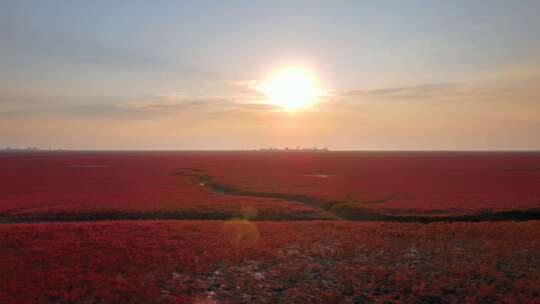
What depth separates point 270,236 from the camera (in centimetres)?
2095

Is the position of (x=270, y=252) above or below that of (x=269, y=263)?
above

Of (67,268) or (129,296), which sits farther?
(67,268)

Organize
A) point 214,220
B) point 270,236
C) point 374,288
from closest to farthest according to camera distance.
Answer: point 374,288 → point 270,236 → point 214,220

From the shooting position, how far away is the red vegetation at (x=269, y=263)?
42.7 feet

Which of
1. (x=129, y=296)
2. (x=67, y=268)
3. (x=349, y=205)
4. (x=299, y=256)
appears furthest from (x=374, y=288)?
(x=349, y=205)

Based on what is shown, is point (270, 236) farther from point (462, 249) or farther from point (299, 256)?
point (462, 249)

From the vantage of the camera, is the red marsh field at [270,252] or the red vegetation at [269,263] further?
the red marsh field at [270,252]

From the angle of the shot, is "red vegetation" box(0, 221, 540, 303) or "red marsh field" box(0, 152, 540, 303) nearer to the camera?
"red vegetation" box(0, 221, 540, 303)

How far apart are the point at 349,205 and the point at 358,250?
1244 centimetres

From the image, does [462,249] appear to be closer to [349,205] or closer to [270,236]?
[270,236]

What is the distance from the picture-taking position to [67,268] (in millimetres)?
15023

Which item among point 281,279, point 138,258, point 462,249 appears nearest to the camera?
point 281,279

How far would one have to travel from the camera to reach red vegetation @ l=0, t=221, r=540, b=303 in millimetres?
13000

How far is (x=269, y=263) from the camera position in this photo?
16547mm
